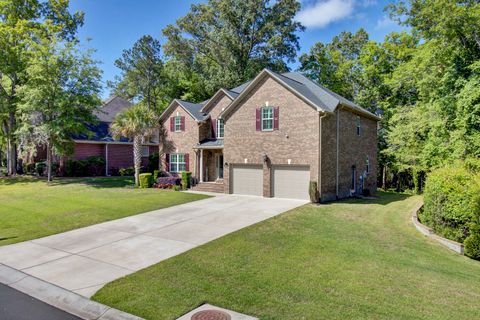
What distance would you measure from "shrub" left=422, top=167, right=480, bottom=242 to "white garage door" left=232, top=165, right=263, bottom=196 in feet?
32.6

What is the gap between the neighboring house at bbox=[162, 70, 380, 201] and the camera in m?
17.9

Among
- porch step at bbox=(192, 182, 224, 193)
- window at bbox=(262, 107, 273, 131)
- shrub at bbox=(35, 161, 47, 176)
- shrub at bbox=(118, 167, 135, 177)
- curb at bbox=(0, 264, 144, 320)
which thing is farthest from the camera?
shrub at bbox=(118, 167, 135, 177)

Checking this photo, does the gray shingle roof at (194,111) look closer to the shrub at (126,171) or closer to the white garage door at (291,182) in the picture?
the white garage door at (291,182)

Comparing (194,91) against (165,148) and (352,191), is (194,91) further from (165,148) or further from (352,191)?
(352,191)

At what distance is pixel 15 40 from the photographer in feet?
84.6

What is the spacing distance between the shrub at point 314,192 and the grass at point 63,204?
259 inches

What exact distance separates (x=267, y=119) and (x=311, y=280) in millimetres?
13604

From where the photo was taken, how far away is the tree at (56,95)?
23.5 metres

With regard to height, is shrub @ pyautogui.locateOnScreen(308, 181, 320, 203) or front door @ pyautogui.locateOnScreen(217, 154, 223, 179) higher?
front door @ pyautogui.locateOnScreen(217, 154, 223, 179)

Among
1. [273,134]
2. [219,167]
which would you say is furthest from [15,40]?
[273,134]

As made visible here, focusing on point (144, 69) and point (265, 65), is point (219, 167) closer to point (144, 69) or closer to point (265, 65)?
point (265, 65)

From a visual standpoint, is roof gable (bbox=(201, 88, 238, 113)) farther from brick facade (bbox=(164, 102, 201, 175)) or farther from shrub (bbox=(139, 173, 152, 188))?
shrub (bbox=(139, 173, 152, 188))

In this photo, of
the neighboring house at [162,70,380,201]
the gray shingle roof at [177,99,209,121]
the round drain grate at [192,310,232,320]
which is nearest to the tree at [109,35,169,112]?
the gray shingle roof at [177,99,209,121]

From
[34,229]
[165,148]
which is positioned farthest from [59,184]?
[34,229]
